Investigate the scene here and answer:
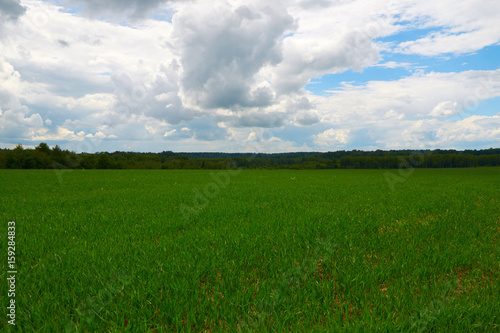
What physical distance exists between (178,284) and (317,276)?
207 centimetres

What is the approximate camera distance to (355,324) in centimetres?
279

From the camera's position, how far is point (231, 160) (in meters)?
85.4

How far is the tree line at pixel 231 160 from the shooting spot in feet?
234

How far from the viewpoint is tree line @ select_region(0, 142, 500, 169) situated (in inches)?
2803

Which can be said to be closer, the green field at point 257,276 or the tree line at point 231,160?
the green field at point 257,276

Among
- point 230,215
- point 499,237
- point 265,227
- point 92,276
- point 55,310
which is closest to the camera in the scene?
point 55,310

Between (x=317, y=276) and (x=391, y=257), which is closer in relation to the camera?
(x=317, y=276)

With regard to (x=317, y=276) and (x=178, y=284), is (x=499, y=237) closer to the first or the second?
(x=317, y=276)

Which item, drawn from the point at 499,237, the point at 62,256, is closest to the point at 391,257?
the point at 499,237

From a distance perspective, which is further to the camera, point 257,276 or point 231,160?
point 231,160

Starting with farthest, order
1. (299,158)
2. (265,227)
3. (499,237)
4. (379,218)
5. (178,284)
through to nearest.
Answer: (299,158) < (379,218) < (265,227) < (499,237) < (178,284)

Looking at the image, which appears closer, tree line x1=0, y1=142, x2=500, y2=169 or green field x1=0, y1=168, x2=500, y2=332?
green field x1=0, y1=168, x2=500, y2=332

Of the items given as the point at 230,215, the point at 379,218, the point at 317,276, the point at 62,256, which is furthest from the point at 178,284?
the point at 379,218

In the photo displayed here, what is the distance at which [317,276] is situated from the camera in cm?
404
